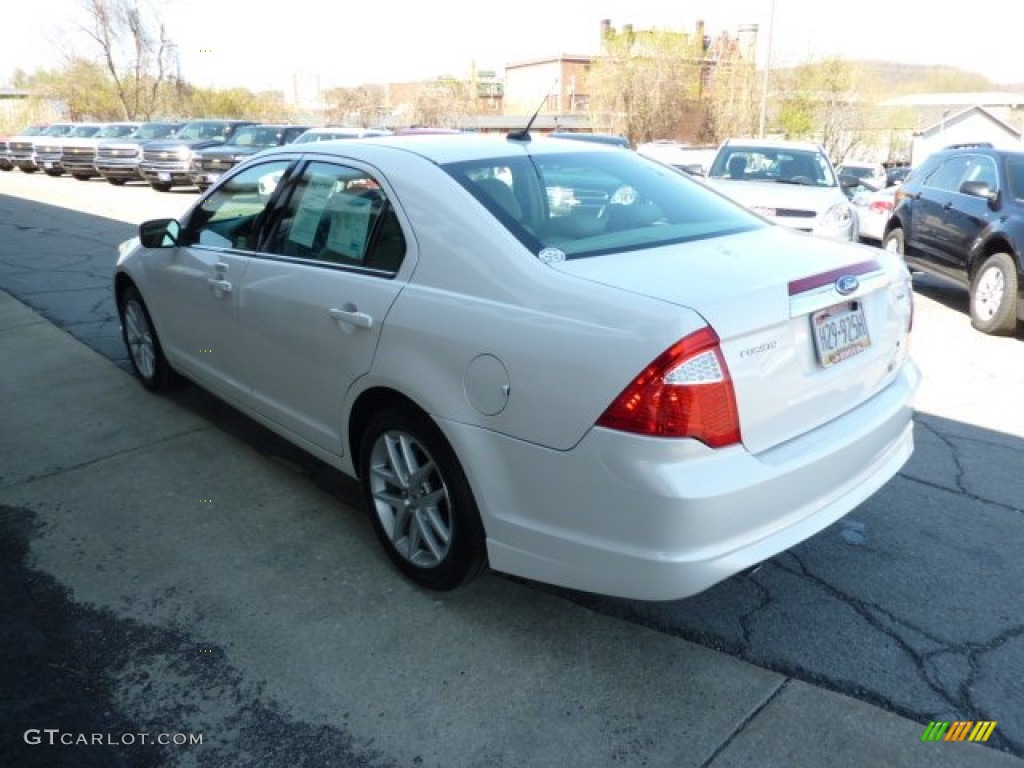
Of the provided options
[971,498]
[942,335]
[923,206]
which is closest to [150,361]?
[971,498]

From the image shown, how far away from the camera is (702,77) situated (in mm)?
43219

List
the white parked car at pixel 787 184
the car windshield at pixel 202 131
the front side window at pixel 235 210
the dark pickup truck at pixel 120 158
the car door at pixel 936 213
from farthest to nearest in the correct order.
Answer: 1. the car windshield at pixel 202 131
2. the dark pickup truck at pixel 120 158
3. the white parked car at pixel 787 184
4. the car door at pixel 936 213
5. the front side window at pixel 235 210

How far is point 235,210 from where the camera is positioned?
428cm

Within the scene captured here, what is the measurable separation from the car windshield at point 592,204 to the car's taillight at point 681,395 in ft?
2.05

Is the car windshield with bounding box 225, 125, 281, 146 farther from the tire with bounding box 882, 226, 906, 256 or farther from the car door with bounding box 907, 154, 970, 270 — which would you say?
the car door with bounding box 907, 154, 970, 270

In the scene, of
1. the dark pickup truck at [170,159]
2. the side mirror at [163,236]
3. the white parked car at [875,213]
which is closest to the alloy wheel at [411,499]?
the side mirror at [163,236]

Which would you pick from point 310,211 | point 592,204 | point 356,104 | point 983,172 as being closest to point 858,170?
point 983,172

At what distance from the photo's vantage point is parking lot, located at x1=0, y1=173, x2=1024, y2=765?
7.97 feet

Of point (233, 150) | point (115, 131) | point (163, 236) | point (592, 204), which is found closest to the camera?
point (592, 204)

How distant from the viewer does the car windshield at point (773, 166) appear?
10.1m

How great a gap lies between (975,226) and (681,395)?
6.66m

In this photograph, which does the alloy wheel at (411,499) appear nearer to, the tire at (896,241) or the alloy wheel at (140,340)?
the alloy wheel at (140,340)

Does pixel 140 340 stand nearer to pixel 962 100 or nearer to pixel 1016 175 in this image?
pixel 1016 175

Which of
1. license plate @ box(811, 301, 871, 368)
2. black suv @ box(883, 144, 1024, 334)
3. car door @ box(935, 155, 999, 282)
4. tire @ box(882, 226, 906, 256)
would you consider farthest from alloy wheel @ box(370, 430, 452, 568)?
tire @ box(882, 226, 906, 256)
